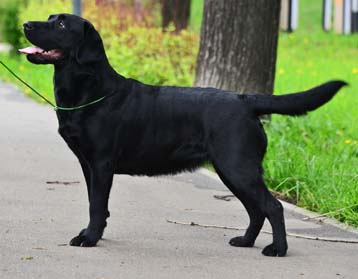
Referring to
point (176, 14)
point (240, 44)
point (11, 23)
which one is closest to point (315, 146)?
point (240, 44)

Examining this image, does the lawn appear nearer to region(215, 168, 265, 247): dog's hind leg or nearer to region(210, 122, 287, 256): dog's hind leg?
region(215, 168, 265, 247): dog's hind leg

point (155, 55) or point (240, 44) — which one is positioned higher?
point (240, 44)

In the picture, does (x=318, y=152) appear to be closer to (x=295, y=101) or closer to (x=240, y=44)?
(x=240, y=44)

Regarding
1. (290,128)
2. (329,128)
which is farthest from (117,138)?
(329,128)

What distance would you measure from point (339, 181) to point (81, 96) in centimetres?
256

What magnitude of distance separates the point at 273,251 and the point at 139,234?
1.00 meters

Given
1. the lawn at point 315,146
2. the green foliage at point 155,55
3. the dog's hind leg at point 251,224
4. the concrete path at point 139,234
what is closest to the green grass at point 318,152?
the lawn at point 315,146

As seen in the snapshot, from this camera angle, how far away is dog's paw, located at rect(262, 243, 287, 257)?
6.08 metres

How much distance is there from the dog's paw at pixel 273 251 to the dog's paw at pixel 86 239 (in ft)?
3.40

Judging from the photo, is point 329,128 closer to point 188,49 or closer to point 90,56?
point 188,49

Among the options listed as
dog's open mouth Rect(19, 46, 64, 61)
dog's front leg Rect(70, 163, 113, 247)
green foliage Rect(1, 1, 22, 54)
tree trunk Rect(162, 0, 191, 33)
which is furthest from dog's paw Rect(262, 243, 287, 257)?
green foliage Rect(1, 1, 22, 54)

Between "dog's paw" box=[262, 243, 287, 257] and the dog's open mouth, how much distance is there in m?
1.74

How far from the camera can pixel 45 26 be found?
20.1 ft

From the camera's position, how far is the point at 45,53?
6.13m
